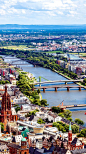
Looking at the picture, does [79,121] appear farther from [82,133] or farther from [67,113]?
[82,133]

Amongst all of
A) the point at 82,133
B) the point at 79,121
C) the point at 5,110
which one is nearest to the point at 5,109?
the point at 5,110

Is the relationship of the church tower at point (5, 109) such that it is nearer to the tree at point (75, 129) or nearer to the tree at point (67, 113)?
the tree at point (75, 129)

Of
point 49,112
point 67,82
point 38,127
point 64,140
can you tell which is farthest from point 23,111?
point 67,82

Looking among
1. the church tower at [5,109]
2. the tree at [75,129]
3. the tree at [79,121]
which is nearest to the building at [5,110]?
the church tower at [5,109]

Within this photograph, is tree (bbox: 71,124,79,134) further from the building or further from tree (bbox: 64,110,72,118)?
tree (bbox: 64,110,72,118)

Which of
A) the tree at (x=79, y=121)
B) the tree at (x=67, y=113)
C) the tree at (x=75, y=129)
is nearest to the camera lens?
the tree at (x=75, y=129)

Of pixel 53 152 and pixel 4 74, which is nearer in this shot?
→ pixel 53 152

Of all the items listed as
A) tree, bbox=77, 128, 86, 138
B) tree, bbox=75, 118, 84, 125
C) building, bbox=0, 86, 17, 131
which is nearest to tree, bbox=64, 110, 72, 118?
tree, bbox=75, 118, 84, 125

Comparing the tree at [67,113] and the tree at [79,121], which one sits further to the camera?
the tree at [67,113]

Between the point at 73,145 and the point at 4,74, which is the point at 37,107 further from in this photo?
the point at 4,74

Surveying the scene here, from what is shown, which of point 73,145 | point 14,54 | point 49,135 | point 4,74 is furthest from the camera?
point 14,54

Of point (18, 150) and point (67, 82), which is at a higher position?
point (18, 150)
